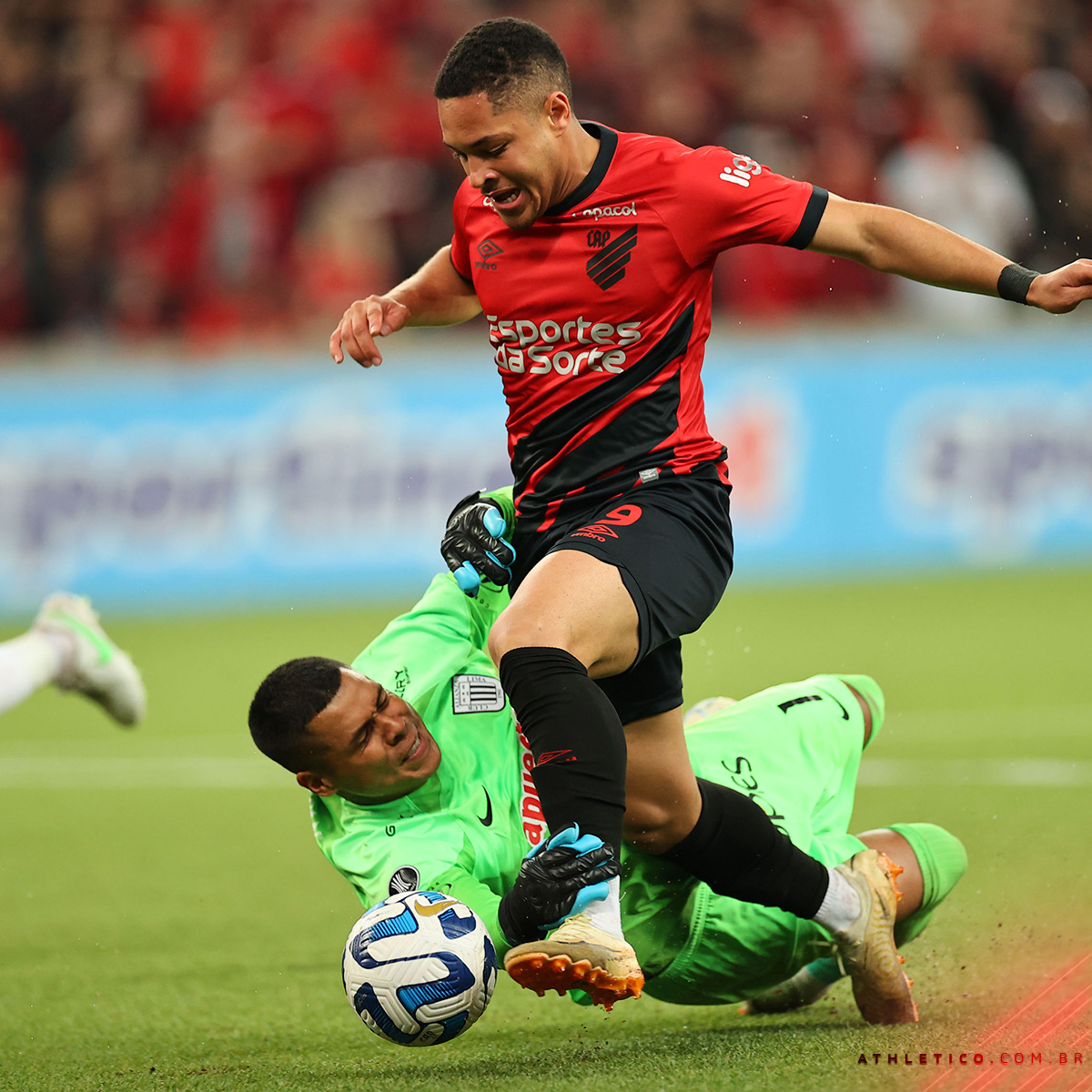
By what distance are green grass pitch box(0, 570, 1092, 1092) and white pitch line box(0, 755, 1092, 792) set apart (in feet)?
0.07

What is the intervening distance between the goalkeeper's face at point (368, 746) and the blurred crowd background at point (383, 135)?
→ 7.92 meters

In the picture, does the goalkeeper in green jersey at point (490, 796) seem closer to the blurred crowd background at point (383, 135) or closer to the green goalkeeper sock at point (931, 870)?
Result: the green goalkeeper sock at point (931, 870)

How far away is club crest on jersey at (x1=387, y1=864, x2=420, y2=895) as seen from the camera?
3699 millimetres

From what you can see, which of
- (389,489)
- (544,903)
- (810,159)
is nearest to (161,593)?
(389,489)

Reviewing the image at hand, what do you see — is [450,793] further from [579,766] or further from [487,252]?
[487,252]

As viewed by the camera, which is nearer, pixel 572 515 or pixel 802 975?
pixel 572 515

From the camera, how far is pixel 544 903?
3162 millimetres

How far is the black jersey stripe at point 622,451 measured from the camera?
375cm

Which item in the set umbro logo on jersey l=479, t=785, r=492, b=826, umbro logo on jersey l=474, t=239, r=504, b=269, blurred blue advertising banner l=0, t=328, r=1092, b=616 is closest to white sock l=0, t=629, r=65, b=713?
umbro logo on jersey l=479, t=785, r=492, b=826

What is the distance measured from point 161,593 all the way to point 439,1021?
26.9 ft

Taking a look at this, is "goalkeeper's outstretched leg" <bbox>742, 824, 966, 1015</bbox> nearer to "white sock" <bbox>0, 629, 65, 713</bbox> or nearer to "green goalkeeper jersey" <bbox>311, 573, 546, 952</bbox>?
"green goalkeeper jersey" <bbox>311, 573, 546, 952</bbox>

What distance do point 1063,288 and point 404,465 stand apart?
7.93 m

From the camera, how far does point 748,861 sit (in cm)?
386

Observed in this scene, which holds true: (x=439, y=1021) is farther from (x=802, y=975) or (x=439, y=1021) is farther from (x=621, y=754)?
(x=802, y=975)
